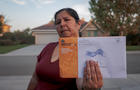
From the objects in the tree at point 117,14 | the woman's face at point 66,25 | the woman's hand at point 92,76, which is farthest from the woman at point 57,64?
the tree at point 117,14

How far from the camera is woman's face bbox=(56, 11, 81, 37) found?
41.8 inches

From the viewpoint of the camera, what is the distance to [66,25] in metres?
1.06

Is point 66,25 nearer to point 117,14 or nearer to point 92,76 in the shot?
point 92,76

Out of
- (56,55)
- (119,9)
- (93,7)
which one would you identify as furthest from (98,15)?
(56,55)

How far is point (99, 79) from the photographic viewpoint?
2.67ft

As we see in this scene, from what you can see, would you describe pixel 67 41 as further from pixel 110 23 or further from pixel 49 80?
pixel 110 23

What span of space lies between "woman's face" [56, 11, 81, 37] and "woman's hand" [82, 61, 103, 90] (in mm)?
348

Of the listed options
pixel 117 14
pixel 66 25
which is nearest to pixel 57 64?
pixel 66 25

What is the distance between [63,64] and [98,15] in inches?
525

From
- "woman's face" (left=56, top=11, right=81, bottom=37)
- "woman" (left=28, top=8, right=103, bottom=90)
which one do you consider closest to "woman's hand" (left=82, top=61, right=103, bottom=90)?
"woman" (left=28, top=8, right=103, bottom=90)

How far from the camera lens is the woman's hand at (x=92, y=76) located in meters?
0.80

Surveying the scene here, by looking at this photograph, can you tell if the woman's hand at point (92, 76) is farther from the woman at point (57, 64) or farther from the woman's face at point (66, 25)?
the woman's face at point (66, 25)

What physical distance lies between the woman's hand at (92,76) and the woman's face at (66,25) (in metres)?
0.35

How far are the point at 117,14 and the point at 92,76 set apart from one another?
518 inches
